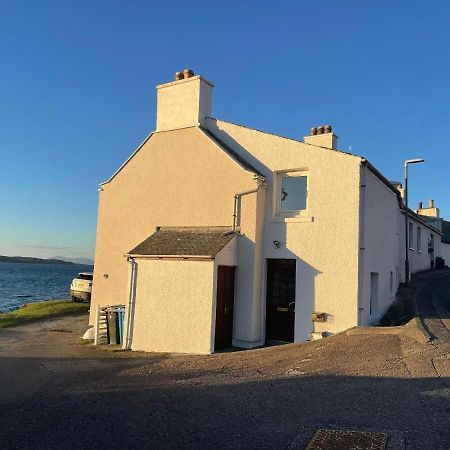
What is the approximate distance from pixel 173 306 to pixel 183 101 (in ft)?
24.2

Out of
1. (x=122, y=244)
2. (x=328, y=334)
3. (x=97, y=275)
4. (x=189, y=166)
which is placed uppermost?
(x=189, y=166)

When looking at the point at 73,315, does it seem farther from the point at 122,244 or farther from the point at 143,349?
the point at 143,349

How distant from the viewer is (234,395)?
27.8ft

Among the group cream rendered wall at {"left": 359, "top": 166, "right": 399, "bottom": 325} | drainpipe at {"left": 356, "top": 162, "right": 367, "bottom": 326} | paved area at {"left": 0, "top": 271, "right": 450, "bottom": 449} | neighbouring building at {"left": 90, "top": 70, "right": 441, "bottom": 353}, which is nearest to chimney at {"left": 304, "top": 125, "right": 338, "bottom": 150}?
neighbouring building at {"left": 90, "top": 70, "right": 441, "bottom": 353}

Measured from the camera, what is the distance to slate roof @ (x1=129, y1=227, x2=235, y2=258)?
44.8 ft

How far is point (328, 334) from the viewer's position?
13.3 metres

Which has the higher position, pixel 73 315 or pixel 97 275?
pixel 97 275

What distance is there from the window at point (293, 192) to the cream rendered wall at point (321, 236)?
1.05ft

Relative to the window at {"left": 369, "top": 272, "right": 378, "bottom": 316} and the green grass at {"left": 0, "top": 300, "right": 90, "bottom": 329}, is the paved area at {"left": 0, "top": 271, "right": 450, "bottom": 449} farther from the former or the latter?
the green grass at {"left": 0, "top": 300, "right": 90, "bottom": 329}

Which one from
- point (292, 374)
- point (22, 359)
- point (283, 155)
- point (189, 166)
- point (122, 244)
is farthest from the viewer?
point (122, 244)

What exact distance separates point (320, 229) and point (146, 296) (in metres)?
5.54

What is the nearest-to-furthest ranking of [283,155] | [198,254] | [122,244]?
[198,254], [283,155], [122,244]

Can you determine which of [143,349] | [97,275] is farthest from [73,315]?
[143,349]

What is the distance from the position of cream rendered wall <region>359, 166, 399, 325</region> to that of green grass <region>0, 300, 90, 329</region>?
14.1 metres
